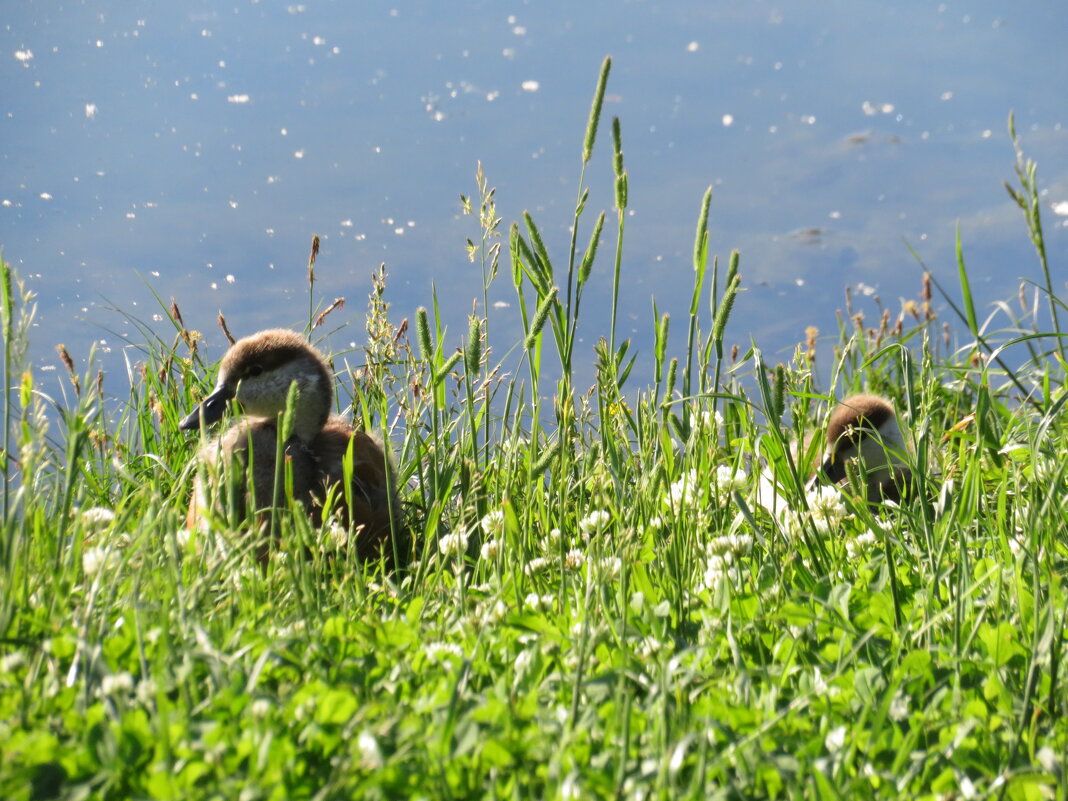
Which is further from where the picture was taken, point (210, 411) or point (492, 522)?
point (210, 411)

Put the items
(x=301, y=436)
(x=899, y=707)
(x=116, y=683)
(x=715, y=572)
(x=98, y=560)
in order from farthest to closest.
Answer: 1. (x=301, y=436)
2. (x=715, y=572)
3. (x=98, y=560)
4. (x=899, y=707)
5. (x=116, y=683)

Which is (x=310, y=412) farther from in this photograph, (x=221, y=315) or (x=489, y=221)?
(x=489, y=221)

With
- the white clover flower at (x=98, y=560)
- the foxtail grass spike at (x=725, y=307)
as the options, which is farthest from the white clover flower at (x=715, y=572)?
Answer: the white clover flower at (x=98, y=560)

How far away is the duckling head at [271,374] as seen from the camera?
520cm

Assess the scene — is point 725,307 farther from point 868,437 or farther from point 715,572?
point 868,437

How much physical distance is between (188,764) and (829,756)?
1165 millimetres

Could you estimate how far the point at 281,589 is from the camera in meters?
3.02

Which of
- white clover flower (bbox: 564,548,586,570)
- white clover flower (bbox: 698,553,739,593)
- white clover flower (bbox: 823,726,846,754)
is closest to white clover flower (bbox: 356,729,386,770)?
white clover flower (bbox: 823,726,846,754)

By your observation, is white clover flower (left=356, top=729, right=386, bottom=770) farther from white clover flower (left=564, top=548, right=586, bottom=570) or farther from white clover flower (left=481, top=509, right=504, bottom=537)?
white clover flower (left=481, top=509, right=504, bottom=537)

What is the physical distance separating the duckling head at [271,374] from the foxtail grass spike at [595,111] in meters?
2.02

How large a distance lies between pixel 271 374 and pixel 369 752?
3.60 metres

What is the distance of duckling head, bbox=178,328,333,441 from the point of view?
5.20 m

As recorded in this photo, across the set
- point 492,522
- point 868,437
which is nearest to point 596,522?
point 492,522

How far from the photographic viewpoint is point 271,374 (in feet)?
17.3
